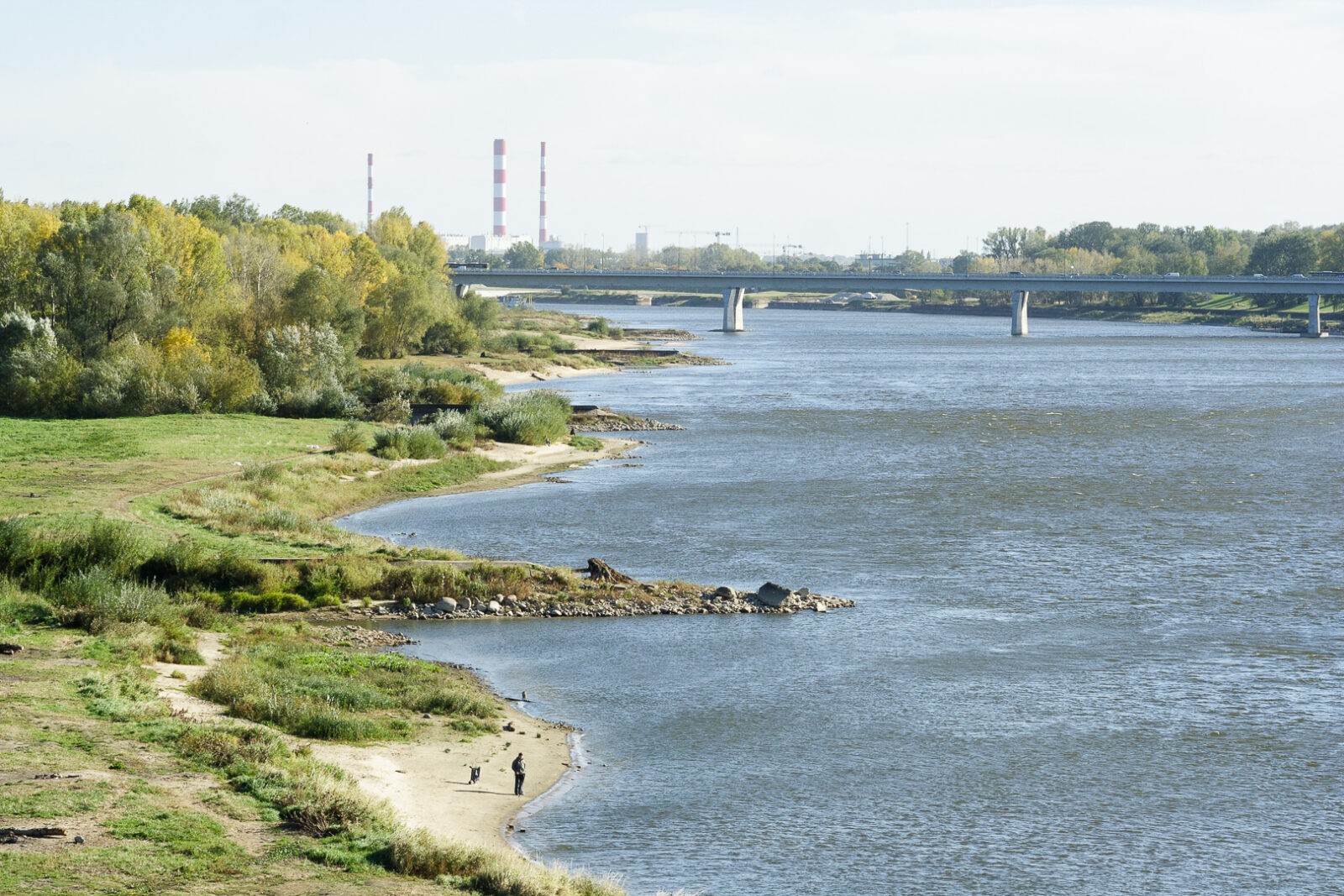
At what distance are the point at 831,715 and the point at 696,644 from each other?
6742mm

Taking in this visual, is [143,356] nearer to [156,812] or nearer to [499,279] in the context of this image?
[156,812]

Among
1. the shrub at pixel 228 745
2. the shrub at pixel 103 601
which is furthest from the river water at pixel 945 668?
the shrub at pixel 103 601

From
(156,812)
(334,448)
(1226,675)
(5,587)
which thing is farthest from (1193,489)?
(156,812)

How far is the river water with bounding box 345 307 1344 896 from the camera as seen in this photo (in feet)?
88.9

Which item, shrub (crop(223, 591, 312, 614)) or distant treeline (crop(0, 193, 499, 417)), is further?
distant treeline (crop(0, 193, 499, 417))

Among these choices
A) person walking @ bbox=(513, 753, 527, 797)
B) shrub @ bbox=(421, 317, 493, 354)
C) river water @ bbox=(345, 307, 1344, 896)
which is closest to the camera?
river water @ bbox=(345, 307, 1344, 896)

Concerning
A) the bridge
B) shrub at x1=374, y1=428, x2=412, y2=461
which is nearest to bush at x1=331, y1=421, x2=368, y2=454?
shrub at x1=374, y1=428, x2=412, y2=461

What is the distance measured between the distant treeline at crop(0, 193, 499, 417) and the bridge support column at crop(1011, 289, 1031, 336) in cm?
11178

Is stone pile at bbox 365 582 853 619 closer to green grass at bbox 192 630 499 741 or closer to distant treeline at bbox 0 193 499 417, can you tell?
green grass at bbox 192 630 499 741

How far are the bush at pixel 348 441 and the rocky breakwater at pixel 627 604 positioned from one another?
27355mm

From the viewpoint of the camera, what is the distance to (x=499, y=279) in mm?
193500

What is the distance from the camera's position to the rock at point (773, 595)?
44.4m

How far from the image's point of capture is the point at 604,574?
45969 mm

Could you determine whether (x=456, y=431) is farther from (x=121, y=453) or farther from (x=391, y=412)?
(x=121, y=453)
